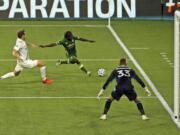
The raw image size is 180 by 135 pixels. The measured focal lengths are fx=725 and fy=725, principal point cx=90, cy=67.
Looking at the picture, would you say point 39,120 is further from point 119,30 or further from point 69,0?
point 69,0

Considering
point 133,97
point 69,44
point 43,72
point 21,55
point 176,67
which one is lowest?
point 43,72

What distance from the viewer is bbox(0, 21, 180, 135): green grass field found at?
64.9 feet

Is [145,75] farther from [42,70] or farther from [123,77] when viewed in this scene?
[123,77]

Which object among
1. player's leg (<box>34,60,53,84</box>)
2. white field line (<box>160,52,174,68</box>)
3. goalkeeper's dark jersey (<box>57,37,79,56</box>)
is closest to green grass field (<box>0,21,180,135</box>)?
white field line (<box>160,52,174,68</box>)

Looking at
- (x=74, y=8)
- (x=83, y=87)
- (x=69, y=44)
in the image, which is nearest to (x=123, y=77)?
(x=83, y=87)

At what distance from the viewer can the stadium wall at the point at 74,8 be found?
4188 centimetres

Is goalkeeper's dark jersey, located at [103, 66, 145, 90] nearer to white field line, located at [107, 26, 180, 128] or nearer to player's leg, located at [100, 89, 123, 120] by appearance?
player's leg, located at [100, 89, 123, 120]

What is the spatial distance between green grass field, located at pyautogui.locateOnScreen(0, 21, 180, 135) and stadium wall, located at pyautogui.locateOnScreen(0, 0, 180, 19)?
6.08ft

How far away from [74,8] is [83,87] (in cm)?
1769

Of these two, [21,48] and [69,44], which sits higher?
[21,48]

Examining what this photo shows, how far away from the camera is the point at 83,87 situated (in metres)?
25.1

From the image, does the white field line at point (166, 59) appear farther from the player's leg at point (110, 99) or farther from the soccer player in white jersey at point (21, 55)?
the player's leg at point (110, 99)

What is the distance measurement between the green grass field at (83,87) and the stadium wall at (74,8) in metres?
1.85

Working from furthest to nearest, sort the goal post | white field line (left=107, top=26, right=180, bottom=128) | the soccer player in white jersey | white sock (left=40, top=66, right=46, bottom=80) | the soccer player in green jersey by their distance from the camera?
the soccer player in green jersey, white sock (left=40, top=66, right=46, bottom=80), the soccer player in white jersey, white field line (left=107, top=26, right=180, bottom=128), the goal post
